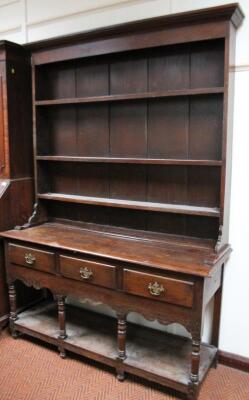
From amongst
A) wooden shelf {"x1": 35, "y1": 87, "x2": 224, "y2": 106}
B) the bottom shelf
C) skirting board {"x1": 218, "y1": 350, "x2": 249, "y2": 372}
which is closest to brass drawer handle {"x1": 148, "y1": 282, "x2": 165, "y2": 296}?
the bottom shelf

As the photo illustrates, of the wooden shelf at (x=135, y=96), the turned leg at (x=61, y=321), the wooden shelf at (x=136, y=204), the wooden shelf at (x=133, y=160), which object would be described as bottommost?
the turned leg at (x=61, y=321)

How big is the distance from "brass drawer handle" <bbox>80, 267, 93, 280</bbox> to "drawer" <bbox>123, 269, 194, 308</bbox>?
0.24 m

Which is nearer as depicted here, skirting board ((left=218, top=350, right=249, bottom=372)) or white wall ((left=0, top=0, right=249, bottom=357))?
white wall ((left=0, top=0, right=249, bottom=357))

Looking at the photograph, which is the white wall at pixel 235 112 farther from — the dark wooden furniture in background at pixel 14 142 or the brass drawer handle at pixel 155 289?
the brass drawer handle at pixel 155 289

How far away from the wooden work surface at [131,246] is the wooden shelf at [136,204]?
0.73ft

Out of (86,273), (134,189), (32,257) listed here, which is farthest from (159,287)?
(32,257)

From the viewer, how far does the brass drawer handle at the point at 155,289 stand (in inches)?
74.0

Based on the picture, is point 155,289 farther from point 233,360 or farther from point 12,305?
point 12,305

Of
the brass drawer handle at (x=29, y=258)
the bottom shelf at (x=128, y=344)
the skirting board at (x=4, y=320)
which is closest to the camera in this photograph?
the bottom shelf at (x=128, y=344)

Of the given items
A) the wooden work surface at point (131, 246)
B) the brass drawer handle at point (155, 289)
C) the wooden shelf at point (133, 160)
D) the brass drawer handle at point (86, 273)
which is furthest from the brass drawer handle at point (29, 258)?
the brass drawer handle at point (155, 289)

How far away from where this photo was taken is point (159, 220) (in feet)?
7.74

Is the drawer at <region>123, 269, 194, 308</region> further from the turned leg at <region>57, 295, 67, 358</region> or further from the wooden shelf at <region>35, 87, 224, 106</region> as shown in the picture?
the wooden shelf at <region>35, 87, 224, 106</region>

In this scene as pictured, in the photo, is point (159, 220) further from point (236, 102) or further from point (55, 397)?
point (55, 397)

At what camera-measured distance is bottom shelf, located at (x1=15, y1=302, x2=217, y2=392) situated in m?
2.03
